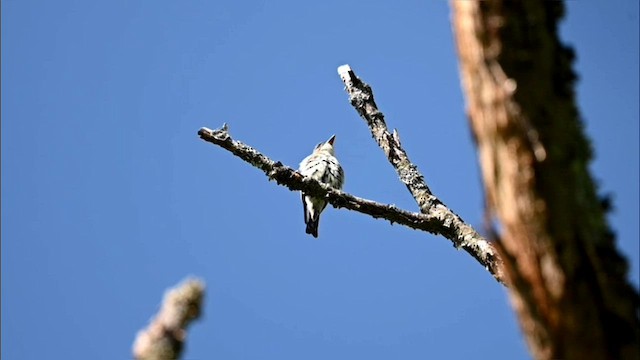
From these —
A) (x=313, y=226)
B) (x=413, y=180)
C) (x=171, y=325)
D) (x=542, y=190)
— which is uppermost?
(x=313, y=226)

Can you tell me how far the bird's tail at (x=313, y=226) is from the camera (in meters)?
10.3

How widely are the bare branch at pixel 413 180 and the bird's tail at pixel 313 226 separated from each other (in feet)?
14.6

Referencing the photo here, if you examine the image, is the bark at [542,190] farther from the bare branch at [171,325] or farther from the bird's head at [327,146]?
the bird's head at [327,146]

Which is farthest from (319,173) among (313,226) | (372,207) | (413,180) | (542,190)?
(542,190)

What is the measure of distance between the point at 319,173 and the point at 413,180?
620 cm

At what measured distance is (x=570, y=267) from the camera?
5.75ft

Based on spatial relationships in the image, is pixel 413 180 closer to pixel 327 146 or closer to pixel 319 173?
pixel 319 173

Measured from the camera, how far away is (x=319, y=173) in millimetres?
11383

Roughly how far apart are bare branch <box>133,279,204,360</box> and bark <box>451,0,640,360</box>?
83cm

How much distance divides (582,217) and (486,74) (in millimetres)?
455

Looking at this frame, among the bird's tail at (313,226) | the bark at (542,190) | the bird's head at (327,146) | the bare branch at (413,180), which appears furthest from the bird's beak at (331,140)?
the bark at (542,190)

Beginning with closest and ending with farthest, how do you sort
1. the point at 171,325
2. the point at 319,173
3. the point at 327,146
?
1. the point at 171,325
2. the point at 319,173
3. the point at 327,146

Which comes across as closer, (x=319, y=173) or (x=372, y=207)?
(x=372, y=207)

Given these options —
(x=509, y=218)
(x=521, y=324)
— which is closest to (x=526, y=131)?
(x=509, y=218)
